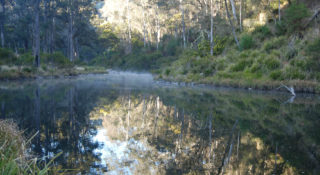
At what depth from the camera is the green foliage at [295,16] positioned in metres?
17.5

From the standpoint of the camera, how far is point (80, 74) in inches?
1228

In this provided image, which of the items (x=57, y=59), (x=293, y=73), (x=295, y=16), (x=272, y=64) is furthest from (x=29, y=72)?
(x=295, y=16)

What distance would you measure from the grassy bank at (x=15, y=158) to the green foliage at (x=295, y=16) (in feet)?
58.5

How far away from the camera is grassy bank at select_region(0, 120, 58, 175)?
2256 millimetres

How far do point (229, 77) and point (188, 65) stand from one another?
580cm

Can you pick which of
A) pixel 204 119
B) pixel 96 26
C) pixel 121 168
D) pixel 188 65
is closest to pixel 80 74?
pixel 188 65

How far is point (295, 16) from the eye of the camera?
17.5 m

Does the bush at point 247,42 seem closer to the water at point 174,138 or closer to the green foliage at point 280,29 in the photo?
the green foliage at point 280,29

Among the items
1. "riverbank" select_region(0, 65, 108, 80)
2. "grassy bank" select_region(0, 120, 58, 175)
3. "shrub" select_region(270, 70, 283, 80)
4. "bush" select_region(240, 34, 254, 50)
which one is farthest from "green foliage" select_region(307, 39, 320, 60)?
"riverbank" select_region(0, 65, 108, 80)

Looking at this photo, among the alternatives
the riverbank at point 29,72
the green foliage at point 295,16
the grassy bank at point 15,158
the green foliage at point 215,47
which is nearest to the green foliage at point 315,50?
the green foliage at point 295,16

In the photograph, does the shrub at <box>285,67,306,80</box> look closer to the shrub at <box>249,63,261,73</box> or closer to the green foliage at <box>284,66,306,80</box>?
the green foliage at <box>284,66,306,80</box>

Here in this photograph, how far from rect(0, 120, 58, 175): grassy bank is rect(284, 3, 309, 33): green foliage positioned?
17821mm

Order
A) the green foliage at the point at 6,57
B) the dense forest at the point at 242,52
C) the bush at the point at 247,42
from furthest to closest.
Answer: the green foliage at the point at 6,57 < the bush at the point at 247,42 < the dense forest at the point at 242,52

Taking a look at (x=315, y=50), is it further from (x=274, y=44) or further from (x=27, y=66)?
(x=27, y=66)
